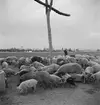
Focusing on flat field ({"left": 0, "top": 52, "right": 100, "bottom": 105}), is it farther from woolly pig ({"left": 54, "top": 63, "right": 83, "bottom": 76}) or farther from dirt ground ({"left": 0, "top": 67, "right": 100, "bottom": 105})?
woolly pig ({"left": 54, "top": 63, "right": 83, "bottom": 76})

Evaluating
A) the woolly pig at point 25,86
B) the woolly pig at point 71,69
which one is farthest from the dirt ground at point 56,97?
the woolly pig at point 71,69

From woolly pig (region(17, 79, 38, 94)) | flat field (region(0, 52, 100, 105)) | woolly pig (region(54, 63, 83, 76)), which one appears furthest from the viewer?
woolly pig (region(54, 63, 83, 76))

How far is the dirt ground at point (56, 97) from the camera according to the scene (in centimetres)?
581

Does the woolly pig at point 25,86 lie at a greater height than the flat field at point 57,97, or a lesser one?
greater

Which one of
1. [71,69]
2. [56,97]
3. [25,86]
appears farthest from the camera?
[71,69]

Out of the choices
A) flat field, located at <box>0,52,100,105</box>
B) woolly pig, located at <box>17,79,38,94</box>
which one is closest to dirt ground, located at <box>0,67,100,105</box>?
flat field, located at <box>0,52,100,105</box>

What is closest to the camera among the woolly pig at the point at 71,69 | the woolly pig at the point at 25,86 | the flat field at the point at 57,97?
the flat field at the point at 57,97

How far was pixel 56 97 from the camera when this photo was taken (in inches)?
247

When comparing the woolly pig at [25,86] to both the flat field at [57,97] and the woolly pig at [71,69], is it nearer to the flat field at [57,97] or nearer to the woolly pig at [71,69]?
the flat field at [57,97]

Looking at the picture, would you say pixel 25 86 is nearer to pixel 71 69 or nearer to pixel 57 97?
pixel 57 97

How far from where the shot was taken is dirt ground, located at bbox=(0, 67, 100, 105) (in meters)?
5.81

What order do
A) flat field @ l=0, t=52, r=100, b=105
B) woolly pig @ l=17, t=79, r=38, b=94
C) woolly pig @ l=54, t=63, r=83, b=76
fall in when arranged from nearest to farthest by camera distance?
1. flat field @ l=0, t=52, r=100, b=105
2. woolly pig @ l=17, t=79, r=38, b=94
3. woolly pig @ l=54, t=63, r=83, b=76

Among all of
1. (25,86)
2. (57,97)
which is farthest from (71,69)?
(25,86)

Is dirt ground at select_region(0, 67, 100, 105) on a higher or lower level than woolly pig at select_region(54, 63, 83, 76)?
lower
